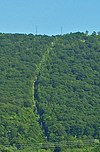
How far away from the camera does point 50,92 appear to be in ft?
456

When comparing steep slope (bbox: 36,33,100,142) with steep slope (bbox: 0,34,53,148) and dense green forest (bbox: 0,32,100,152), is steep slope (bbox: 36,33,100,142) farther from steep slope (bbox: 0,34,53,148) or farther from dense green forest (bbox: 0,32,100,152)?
steep slope (bbox: 0,34,53,148)

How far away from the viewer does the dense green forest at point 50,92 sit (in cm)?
11712

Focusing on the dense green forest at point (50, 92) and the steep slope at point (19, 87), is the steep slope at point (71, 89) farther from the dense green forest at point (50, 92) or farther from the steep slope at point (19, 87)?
the steep slope at point (19, 87)

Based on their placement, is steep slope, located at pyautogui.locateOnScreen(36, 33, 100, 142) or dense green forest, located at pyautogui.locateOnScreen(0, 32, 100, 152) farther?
steep slope, located at pyautogui.locateOnScreen(36, 33, 100, 142)

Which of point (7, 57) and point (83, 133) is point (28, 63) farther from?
point (83, 133)

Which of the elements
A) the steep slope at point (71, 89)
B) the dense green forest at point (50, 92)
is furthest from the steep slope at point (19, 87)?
the steep slope at point (71, 89)

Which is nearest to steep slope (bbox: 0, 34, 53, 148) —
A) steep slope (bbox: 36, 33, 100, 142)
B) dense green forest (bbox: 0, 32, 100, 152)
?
dense green forest (bbox: 0, 32, 100, 152)

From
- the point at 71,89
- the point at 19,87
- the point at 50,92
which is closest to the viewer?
the point at 50,92

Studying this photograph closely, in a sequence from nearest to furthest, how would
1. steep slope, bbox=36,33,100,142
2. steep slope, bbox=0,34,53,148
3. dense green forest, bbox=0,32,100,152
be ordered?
1. dense green forest, bbox=0,32,100,152
2. steep slope, bbox=0,34,53,148
3. steep slope, bbox=36,33,100,142

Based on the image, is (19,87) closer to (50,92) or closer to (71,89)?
(50,92)

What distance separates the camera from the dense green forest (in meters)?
117

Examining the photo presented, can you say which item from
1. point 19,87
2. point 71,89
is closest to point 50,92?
point 71,89

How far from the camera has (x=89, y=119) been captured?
124875mm

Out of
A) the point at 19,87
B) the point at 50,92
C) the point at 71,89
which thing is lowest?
the point at 50,92
